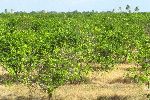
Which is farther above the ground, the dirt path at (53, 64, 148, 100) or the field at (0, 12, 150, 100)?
the field at (0, 12, 150, 100)

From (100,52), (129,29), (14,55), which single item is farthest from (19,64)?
(129,29)

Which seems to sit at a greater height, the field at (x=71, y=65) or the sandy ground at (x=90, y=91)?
the field at (x=71, y=65)

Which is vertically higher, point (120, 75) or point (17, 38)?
point (17, 38)

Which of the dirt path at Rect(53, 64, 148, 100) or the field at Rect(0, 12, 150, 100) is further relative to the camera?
the dirt path at Rect(53, 64, 148, 100)

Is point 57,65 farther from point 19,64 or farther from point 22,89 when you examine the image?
point 22,89

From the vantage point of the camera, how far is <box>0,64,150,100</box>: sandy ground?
85.7 feet

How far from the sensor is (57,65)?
23.4 m

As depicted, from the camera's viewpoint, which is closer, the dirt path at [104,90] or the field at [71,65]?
the field at [71,65]

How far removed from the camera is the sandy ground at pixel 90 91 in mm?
26125

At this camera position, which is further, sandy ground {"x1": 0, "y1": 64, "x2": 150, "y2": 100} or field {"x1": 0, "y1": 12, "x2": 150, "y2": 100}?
sandy ground {"x1": 0, "y1": 64, "x2": 150, "y2": 100}

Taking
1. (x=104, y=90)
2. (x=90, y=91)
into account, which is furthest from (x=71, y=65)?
(x=104, y=90)

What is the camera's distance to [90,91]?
2753cm

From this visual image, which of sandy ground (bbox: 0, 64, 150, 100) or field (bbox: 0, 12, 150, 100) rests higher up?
field (bbox: 0, 12, 150, 100)

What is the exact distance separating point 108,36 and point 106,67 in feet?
16.4
